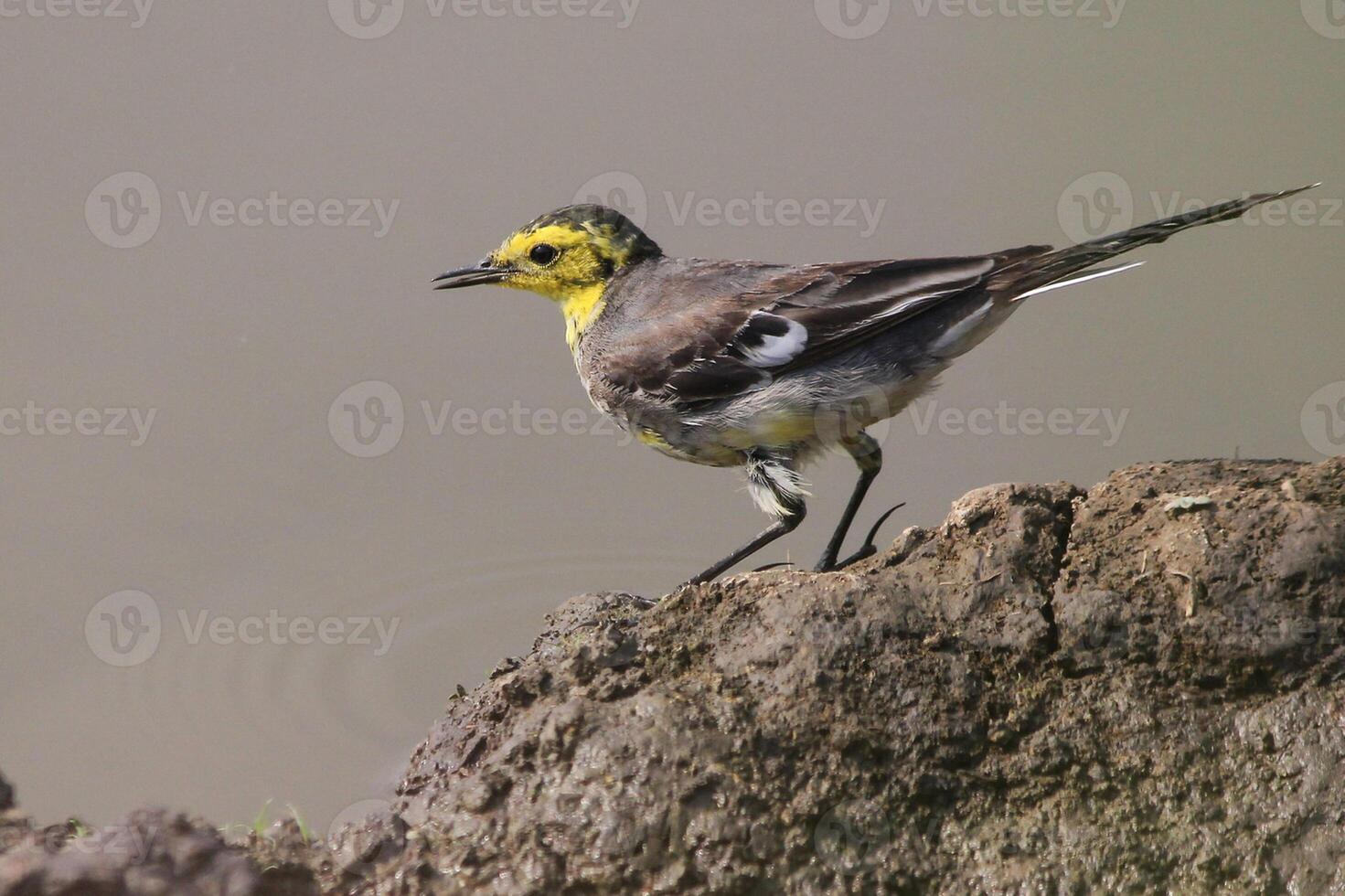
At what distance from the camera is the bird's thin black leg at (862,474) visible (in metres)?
6.51

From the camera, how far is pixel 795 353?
6.29 metres

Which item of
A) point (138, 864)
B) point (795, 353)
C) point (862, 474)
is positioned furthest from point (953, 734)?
point (862, 474)

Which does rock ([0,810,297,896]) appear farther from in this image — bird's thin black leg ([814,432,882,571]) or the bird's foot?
bird's thin black leg ([814,432,882,571])

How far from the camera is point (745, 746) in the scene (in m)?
3.89

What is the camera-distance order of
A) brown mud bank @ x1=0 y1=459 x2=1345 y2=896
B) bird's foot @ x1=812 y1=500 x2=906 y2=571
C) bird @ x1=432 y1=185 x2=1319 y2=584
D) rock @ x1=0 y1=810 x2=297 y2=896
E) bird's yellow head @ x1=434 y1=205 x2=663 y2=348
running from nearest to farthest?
rock @ x1=0 y1=810 x2=297 y2=896 < brown mud bank @ x1=0 y1=459 x2=1345 y2=896 < bird's foot @ x1=812 y1=500 x2=906 y2=571 < bird @ x1=432 y1=185 x2=1319 y2=584 < bird's yellow head @ x1=434 y1=205 x2=663 y2=348

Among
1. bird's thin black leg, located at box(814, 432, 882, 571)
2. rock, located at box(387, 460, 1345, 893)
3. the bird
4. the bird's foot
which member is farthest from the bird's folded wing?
rock, located at box(387, 460, 1345, 893)

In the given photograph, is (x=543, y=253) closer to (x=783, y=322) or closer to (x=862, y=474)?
(x=783, y=322)

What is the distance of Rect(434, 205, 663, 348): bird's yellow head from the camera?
7.15 metres

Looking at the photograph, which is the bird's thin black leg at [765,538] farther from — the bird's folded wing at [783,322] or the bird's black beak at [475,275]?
the bird's black beak at [475,275]

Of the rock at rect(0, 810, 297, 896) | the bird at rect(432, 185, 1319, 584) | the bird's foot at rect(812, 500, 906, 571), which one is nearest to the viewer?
the rock at rect(0, 810, 297, 896)

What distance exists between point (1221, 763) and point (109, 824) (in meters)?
3.06

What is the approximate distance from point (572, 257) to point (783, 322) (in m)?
1.38

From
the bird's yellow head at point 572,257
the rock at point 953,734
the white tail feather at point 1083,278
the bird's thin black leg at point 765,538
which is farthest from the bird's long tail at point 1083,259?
the bird's yellow head at point 572,257

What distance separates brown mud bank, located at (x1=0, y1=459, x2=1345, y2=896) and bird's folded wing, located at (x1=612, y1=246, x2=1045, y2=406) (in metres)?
2.03
